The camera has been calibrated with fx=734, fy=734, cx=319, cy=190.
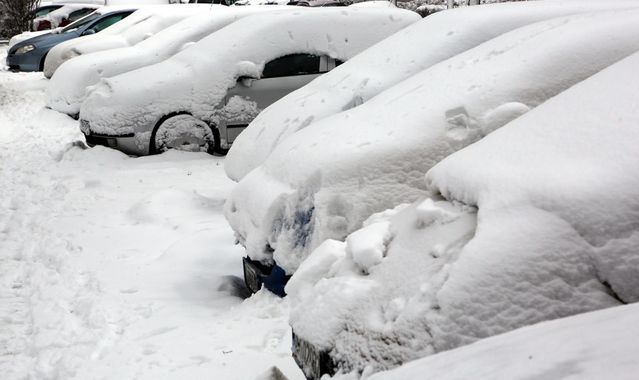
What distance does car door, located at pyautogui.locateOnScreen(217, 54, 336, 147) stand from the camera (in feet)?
26.4

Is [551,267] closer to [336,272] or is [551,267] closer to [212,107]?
[336,272]

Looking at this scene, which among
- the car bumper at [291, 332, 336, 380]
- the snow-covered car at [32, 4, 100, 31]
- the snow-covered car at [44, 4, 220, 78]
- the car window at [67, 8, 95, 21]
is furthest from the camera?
the car window at [67, 8, 95, 21]

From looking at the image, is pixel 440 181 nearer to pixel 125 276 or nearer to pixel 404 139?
pixel 404 139

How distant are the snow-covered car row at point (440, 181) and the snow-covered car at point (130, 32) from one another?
5.74 m

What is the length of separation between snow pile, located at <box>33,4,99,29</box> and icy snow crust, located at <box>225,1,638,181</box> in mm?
18653

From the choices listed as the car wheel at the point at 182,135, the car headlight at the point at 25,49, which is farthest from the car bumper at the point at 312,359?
the car headlight at the point at 25,49

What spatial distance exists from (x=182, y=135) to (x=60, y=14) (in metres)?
16.7

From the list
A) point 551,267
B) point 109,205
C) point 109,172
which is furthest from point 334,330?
point 109,172

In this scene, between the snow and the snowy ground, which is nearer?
the snow

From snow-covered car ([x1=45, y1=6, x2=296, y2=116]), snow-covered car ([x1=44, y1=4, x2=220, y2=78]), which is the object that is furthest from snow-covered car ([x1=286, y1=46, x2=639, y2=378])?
snow-covered car ([x1=44, y1=4, x2=220, y2=78])

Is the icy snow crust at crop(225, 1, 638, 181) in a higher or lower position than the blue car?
higher

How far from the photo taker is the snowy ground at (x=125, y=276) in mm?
3588

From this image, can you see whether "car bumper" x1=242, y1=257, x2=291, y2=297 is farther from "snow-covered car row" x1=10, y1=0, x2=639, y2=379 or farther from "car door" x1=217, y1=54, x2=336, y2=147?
"car door" x1=217, y1=54, x2=336, y2=147

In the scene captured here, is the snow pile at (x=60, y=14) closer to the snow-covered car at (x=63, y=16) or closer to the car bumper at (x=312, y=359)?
the snow-covered car at (x=63, y=16)
